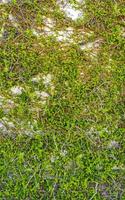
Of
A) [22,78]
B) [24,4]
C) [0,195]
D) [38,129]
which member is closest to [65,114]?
[38,129]

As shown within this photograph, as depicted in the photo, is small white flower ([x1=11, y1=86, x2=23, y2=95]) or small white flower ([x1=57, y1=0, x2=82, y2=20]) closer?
small white flower ([x1=11, y1=86, x2=23, y2=95])

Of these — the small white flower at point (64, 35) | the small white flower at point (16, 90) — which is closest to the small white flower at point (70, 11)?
the small white flower at point (64, 35)

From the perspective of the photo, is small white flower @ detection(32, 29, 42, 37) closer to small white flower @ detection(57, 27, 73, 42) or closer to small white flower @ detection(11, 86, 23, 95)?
small white flower @ detection(57, 27, 73, 42)

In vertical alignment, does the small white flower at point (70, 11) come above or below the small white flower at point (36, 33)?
above

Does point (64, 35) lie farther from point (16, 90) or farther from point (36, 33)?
point (16, 90)

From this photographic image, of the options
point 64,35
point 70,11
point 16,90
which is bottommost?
point 16,90

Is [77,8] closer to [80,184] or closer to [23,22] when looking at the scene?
[23,22]

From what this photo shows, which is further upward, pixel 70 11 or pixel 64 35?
pixel 70 11

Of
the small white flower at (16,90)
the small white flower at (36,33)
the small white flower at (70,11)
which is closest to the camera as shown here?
the small white flower at (16,90)

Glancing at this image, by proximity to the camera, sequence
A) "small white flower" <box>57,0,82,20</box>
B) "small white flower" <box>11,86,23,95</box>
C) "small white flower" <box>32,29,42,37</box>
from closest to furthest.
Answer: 1. "small white flower" <box>11,86,23,95</box>
2. "small white flower" <box>32,29,42,37</box>
3. "small white flower" <box>57,0,82,20</box>

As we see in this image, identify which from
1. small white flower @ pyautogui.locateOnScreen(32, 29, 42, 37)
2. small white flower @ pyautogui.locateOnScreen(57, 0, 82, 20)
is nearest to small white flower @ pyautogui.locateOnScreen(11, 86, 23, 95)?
small white flower @ pyautogui.locateOnScreen(32, 29, 42, 37)

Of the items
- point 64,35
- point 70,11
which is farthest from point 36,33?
point 70,11

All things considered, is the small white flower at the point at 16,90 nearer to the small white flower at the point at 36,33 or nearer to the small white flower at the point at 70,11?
the small white flower at the point at 36,33
